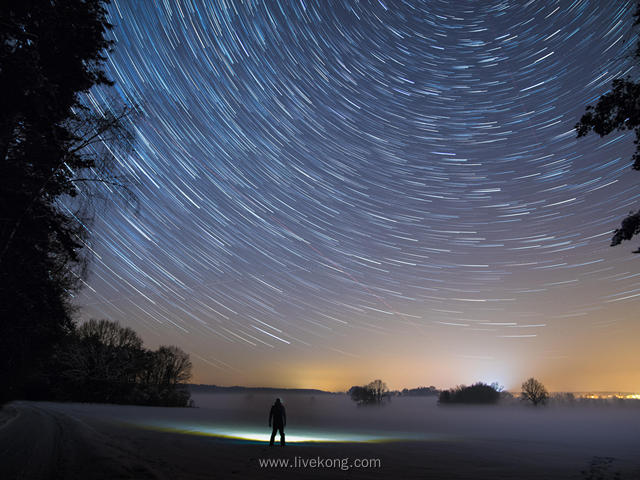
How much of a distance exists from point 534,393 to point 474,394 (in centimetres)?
1690

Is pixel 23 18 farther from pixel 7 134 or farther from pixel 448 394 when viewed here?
pixel 448 394

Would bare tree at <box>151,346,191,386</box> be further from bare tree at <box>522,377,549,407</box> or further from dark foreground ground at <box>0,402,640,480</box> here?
bare tree at <box>522,377,549,407</box>

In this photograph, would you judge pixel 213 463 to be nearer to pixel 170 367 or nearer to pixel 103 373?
pixel 103 373

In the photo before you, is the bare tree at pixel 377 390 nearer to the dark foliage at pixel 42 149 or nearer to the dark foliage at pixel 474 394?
the dark foliage at pixel 474 394

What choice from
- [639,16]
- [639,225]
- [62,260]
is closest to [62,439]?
[62,260]

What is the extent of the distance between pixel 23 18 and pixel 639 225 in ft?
49.1

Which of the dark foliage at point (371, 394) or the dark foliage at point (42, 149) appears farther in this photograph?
the dark foliage at point (371, 394)

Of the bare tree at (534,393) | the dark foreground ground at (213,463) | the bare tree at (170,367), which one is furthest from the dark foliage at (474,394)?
the dark foreground ground at (213,463)

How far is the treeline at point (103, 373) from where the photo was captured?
42500 millimetres

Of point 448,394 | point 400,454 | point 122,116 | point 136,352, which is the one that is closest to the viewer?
point 122,116

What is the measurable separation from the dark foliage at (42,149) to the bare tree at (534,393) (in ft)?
416

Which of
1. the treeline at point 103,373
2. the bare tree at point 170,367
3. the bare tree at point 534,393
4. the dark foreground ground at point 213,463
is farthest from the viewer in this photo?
the bare tree at point 534,393

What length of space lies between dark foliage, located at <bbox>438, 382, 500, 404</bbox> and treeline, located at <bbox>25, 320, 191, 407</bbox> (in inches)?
3527

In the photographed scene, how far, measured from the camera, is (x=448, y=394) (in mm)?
113250
